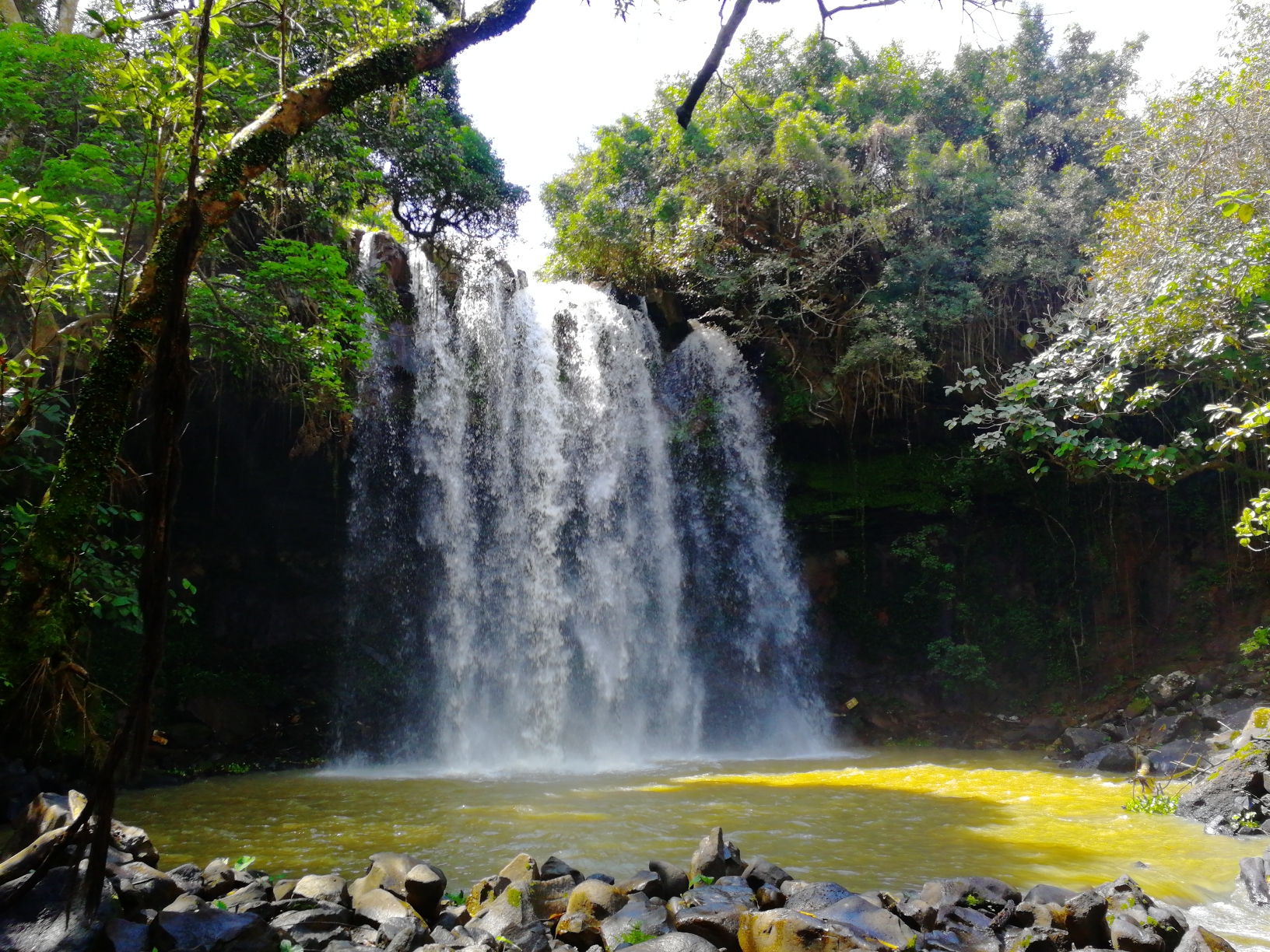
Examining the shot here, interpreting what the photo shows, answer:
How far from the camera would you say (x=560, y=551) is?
1225 cm

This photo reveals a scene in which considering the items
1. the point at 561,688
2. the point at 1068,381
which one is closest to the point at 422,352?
the point at 561,688

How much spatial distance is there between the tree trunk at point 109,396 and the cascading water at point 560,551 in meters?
8.28

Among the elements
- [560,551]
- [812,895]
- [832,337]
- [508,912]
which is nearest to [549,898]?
[508,912]

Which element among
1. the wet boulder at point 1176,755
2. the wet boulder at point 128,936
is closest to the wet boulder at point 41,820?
the wet boulder at point 128,936

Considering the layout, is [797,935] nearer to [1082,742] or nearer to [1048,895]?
[1048,895]

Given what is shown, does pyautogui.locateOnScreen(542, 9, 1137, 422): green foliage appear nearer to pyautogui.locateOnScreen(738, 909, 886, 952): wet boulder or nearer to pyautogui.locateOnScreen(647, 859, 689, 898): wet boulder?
pyautogui.locateOnScreen(647, 859, 689, 898): wet boulder

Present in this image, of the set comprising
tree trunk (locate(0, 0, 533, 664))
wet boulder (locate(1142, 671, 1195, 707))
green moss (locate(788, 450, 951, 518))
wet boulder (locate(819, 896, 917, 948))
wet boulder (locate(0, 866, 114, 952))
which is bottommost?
wet boulder (locate(819, 896, 917, 948))

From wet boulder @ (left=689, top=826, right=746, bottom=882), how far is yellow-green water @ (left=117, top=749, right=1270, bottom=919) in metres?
0.75

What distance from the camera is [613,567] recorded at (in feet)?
40.8

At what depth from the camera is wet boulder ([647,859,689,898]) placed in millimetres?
4383

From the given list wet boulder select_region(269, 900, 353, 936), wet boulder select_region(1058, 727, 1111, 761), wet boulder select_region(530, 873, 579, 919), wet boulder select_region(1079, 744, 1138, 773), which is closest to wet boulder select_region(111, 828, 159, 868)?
wet boulder select_region(269, 900, 353, 936)

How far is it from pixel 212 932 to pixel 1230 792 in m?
7.48

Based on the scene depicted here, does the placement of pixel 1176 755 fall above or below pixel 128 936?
below

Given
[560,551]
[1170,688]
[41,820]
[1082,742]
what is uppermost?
[560,551]
